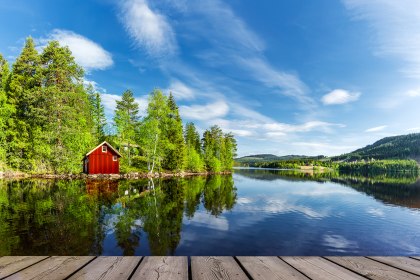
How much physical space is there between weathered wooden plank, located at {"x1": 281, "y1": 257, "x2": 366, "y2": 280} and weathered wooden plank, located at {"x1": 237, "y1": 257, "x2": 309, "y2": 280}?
0.11 metres

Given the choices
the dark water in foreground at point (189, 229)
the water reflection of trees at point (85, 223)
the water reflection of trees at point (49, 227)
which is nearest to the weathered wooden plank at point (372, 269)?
the dark water in foreground at point (189, 229)

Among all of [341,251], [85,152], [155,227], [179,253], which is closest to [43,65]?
[85,152]

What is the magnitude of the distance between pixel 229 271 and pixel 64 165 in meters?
51.3

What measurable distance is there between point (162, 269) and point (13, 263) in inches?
73.6

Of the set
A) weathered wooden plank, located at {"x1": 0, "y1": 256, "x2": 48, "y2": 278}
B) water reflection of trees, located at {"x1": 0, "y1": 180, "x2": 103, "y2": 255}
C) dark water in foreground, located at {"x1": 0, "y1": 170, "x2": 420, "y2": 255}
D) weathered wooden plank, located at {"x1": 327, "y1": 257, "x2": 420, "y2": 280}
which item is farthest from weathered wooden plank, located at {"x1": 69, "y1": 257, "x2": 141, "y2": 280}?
water reflection of trees, located at {"x1": 0, "y1": 180, "x2": 103, "y2": 255}

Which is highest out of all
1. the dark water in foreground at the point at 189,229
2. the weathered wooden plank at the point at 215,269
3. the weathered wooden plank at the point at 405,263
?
the weathered wooden plank at the point at 215,269

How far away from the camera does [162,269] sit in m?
3.07

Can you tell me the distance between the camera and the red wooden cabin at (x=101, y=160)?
49375 millimetres

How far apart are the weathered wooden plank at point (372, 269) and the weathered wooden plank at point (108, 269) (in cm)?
262

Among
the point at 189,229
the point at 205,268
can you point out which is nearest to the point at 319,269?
the point at 205,268

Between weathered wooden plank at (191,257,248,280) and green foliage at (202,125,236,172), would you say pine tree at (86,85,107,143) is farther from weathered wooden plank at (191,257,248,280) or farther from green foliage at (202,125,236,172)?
weathered wooden plank at (191,257,248,280)

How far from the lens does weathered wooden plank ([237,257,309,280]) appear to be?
2.91 m

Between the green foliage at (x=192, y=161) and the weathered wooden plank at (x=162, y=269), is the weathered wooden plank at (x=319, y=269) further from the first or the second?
the green foliage at (x=192, y=161)

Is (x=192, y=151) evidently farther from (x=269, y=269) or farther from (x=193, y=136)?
(x=269, y=269)
